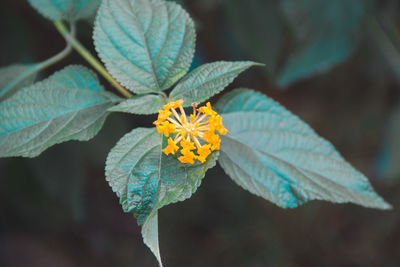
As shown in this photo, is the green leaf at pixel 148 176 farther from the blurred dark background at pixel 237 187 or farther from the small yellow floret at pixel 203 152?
the blurred dark background at pixel 237 187

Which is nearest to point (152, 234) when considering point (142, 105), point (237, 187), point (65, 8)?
point (142, 105)

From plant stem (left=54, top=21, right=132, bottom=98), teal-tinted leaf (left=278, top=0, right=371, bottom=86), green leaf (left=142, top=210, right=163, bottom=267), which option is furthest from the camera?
teal-tinted leaf (left=278, top=0, right=371, bottom=86)

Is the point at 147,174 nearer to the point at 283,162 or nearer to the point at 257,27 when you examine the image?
the point at 283,162

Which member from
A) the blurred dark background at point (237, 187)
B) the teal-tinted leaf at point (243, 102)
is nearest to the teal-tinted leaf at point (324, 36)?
the blurred dark background at point (237, 187)

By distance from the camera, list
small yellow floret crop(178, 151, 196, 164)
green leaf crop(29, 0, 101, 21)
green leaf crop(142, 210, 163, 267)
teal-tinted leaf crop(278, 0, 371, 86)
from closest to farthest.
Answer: green leaf crop(142, 210, 163, 267) → small yellow floret crop(178, 151, 196, 164) → green leaf crop(29, 0, 101, 21) → teal-tinted leaf crop(278, 0, 371, 86)

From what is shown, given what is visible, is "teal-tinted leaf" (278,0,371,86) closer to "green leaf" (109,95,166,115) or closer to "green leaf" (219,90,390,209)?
"green leaf" (219,90,390,209)

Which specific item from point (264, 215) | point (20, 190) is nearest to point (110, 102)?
point (20, 190)

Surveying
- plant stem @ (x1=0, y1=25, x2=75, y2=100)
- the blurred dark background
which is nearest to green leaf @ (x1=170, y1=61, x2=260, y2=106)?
plant stem @ (x1=0, y1=25, x2=75, y2=100)
